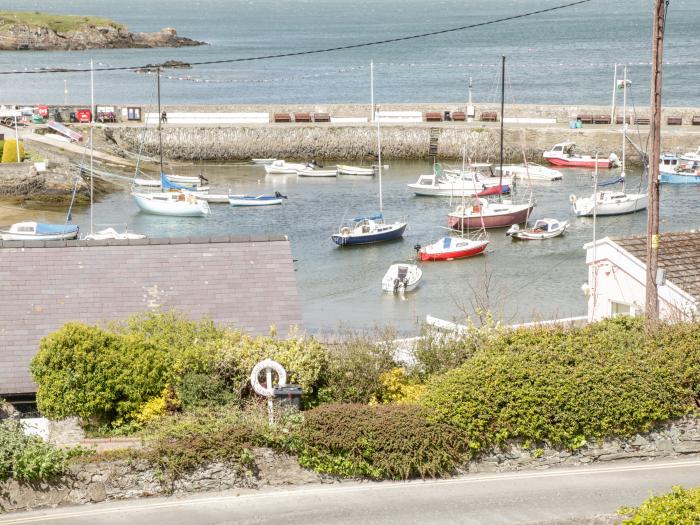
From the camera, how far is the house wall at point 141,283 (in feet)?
66.5

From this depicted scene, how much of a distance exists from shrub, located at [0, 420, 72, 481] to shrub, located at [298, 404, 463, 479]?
344 centimetres

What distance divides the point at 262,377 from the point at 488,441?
381cm

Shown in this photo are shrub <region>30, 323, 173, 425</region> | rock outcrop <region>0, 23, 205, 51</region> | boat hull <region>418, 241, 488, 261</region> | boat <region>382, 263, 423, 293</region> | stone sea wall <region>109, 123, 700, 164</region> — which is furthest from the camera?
rock outcrop <region>0, 23, 205, 51</region>

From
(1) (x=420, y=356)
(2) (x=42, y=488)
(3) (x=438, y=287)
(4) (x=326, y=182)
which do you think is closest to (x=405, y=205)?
(4) (x=326, y=182)

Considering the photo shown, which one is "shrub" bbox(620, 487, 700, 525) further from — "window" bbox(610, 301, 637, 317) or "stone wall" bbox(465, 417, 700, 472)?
"window" bbox(610, 301, 637, 317)

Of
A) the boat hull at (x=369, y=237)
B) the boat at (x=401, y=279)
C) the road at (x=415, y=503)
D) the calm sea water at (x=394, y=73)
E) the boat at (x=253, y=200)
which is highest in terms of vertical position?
the calm sea water at (x=394, y=73)

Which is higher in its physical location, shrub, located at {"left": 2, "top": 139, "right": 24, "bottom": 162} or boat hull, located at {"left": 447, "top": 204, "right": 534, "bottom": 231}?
shrub, located at {"left": 2, "top": 139, "right": 24, "bottom": 162}

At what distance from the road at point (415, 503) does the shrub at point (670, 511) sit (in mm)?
1600

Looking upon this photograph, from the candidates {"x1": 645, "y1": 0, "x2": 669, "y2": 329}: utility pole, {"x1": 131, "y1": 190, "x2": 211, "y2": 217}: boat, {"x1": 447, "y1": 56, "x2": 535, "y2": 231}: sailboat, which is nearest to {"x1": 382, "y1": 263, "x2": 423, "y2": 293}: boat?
{"x1": 447, "y1": 56, "x2": 535, "y2": 231}: sailboat

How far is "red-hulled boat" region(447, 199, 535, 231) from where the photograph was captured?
5369 centimetres

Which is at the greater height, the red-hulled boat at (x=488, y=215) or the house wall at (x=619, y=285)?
the house wall at (x=619, y=285)

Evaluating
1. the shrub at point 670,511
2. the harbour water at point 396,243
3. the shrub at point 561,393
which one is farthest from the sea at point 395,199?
the shrub at point 670,511

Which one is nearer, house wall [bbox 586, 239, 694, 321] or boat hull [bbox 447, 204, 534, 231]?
house wall [bbox 586, 239, 694, 321]

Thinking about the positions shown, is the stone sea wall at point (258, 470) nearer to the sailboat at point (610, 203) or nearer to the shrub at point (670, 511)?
the shrub at point (670, 511)
